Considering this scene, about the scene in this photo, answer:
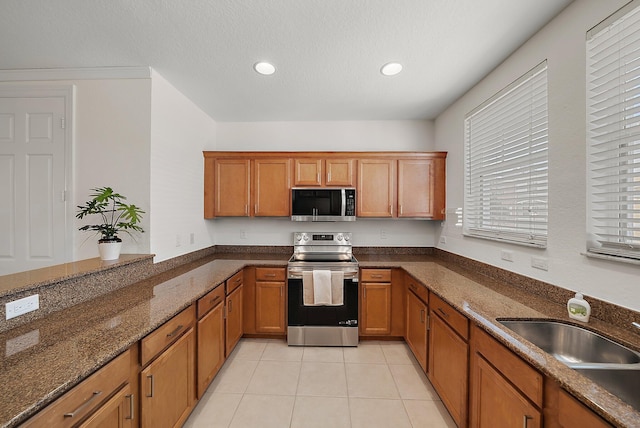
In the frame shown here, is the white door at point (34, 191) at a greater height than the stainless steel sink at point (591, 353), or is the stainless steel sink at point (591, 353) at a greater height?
the white door at point (34, 191)

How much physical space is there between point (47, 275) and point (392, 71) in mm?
2704

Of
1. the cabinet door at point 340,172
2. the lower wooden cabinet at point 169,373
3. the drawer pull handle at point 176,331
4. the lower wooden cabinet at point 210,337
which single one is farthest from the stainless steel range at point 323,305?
the drawer pull handle at point 176,331

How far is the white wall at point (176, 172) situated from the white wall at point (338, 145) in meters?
0.46

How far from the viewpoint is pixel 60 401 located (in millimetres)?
810

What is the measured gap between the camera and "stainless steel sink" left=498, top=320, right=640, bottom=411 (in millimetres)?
983

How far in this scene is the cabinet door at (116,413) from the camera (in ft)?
3.11

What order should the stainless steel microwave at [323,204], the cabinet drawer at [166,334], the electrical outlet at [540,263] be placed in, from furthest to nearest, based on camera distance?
the stainless steel microwave at [323,204] < the electrical outlet at [540,263] < the cabinet drawer at [166,334]

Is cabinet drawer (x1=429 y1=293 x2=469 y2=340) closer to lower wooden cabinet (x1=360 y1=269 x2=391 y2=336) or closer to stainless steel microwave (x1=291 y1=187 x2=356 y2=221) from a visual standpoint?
lower wooden cabinet (x1=360 y1=269 x2=391 y2=336)

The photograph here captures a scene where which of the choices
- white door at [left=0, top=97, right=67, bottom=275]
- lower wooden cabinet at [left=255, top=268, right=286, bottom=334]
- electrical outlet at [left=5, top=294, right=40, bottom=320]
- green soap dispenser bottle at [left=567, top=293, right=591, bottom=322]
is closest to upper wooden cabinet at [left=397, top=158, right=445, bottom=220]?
lower wooden cabinet at [left=255, top=268, right=286, bottom=334]

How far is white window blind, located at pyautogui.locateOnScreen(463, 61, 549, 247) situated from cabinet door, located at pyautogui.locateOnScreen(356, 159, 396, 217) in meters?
0.82

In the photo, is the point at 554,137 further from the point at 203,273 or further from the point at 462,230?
the point at 203,273

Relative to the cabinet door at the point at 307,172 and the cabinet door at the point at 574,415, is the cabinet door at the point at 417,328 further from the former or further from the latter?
the cabinet door at the point at 307,172

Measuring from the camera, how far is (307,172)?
3.10 metres

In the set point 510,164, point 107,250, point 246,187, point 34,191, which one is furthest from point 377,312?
point 34,191
